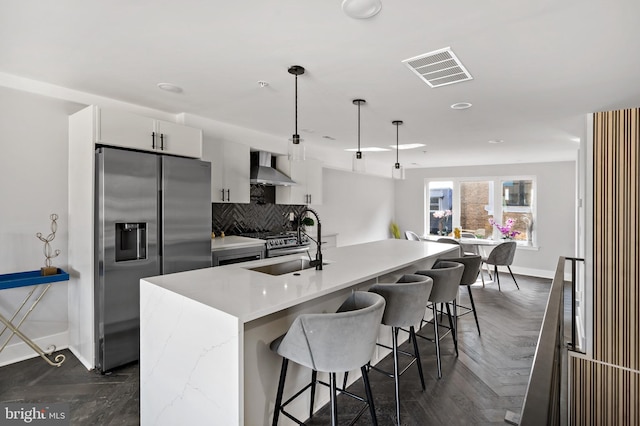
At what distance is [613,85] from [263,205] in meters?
4.26

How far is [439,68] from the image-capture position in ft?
8.36

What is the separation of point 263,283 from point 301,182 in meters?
3.51

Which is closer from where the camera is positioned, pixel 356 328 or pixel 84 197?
pixel 356 328

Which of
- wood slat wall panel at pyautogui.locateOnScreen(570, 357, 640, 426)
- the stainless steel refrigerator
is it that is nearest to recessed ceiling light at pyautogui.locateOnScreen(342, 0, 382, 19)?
the stainless steel refrigerator

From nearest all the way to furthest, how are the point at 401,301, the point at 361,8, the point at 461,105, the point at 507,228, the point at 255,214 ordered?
the point at 361,8, the point at 401,301, the point at 461,105, the point at 255,214, the point at 507,228

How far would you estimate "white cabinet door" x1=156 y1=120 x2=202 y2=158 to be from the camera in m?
3.32

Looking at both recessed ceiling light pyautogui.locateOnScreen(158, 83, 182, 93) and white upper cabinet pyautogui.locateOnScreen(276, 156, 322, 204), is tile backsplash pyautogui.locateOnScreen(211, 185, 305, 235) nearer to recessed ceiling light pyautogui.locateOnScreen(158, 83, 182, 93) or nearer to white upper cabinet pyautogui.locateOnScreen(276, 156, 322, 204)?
white upper cabinet pyautogui.locateOnScreen(276, 156, 322, 204)

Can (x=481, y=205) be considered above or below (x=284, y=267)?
above

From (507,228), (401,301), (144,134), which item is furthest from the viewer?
(507,228)

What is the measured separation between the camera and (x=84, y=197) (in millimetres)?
2986

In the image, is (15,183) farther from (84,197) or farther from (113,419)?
(113,419)

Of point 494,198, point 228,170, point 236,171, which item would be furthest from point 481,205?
point 228,170

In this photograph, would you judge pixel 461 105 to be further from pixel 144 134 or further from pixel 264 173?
pixel 144 134

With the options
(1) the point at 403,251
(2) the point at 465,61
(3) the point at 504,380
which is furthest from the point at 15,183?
(3) the point at 504,380
